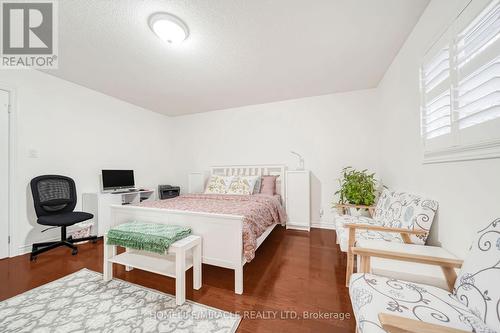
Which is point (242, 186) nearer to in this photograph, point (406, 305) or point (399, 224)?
point (399, 224)

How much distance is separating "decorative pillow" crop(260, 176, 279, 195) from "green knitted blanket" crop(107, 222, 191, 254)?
5.97 ft

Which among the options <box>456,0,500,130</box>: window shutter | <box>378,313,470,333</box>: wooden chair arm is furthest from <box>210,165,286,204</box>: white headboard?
<box>378,313,470,333</box>: wooden chair arm

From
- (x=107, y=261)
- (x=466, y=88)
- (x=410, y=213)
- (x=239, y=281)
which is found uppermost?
(x=466, y=88)

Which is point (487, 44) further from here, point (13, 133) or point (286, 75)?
point (13, 133)

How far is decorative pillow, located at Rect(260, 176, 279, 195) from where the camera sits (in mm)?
3309

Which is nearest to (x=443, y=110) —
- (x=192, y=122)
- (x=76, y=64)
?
(x=76, y=64)

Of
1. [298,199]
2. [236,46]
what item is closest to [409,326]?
[236,46]

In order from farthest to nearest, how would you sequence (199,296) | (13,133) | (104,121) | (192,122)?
(192,122)
(104,121)
(13,133)
(199,296)

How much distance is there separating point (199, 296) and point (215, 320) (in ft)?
1.05

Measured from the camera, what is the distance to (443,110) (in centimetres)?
133
